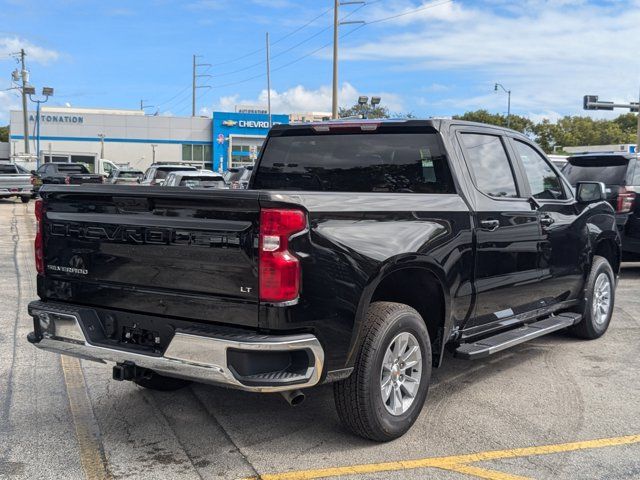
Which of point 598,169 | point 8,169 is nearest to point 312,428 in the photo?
point 598,169

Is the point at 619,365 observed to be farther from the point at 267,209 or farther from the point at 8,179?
the point at 8,179

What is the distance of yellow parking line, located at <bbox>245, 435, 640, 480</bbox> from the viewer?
145 inches

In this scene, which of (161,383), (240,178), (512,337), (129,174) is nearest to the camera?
(161,383)

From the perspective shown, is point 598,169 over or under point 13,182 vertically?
over

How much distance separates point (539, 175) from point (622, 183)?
475cm

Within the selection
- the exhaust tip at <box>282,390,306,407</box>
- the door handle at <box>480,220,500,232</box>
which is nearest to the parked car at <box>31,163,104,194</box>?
the door handle at <box>480,220,500,232</box>

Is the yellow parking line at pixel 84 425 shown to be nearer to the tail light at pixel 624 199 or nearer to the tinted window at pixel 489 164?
the tinted window at pixel 489 164

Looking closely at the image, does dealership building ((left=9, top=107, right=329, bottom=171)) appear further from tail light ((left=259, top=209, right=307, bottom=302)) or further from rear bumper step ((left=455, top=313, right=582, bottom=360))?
tail light ((left=259, top=209, right=307, bottom=302))

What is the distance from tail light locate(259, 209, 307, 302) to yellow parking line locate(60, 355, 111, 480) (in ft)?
4.58

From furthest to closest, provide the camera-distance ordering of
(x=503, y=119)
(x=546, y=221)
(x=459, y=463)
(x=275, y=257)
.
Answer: (x=503, y=119) → (x=546, y=221) → (x=459, y=463) → (x=275, y=257)

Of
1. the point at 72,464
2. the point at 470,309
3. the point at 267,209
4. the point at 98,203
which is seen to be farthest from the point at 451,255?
the point at 72,464

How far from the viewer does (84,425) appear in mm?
4379

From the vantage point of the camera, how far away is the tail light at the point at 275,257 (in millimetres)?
3396

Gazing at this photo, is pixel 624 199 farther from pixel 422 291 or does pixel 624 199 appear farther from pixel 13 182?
pixel 13 182
